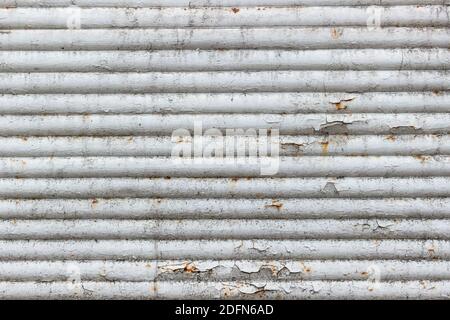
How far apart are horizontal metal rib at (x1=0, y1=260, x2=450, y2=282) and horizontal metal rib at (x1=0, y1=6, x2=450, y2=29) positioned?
1.51 meters

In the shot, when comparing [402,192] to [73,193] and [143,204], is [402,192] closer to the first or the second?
[143,204]

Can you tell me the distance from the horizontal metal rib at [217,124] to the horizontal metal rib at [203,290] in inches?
37.6

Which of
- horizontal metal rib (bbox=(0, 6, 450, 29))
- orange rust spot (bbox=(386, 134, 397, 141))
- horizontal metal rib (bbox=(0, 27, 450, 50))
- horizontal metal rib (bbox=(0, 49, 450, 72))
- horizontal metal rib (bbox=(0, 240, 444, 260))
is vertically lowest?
horizontal metal rib (bbox=(0, 240, 444, 260))

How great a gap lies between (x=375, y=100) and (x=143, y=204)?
5.29 ft

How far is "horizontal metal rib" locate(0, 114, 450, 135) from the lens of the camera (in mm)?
2486

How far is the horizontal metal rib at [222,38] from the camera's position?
2.49 metres

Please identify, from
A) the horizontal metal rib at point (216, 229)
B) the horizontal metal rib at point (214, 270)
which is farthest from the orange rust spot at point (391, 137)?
the horizontal metal rib at point (214, 270)

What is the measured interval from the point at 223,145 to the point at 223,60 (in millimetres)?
540

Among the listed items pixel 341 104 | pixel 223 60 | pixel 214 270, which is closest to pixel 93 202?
pixel 214 270

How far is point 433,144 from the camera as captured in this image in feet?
8.14

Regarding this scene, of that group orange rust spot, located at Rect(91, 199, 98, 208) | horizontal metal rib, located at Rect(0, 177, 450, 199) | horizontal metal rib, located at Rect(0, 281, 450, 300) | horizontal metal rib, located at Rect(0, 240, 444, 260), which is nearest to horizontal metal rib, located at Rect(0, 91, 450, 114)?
horizontal metal rib, located at Rect(0, 177, 450, 199)

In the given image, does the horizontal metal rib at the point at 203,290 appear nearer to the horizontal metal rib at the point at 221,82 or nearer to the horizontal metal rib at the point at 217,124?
the horizontal metal rib at the point at 217,124

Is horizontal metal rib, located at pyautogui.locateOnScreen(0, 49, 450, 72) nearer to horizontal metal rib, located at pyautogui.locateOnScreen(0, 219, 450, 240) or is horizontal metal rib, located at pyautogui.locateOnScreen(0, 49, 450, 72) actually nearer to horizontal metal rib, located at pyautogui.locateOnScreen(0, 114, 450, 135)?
horizontal metal rib, located at pyautogui.locateOnScreen(0, 114, 450, 135)

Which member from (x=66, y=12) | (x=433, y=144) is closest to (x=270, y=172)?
(x=433, y=144)
